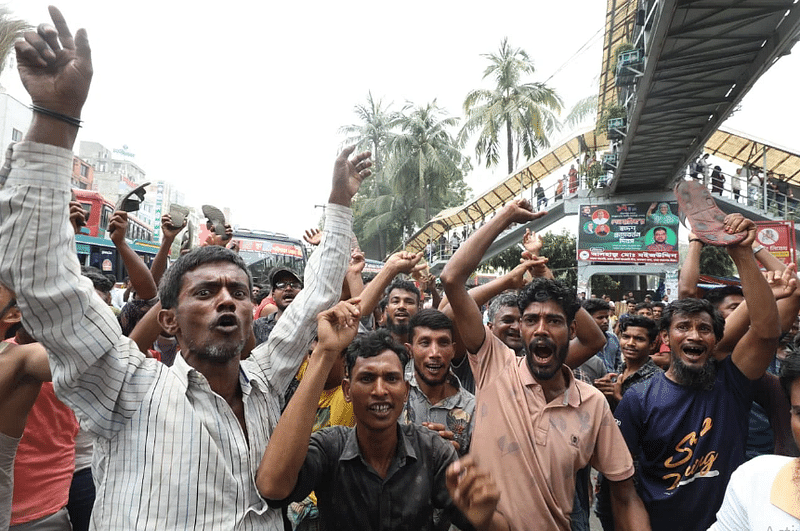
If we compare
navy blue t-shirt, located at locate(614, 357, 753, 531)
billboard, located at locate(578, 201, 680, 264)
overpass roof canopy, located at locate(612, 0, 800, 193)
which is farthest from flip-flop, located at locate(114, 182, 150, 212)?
A: billboard, located at locate(578, 201, 680, 264)

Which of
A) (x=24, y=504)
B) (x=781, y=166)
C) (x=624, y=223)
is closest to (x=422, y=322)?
(x=24, y=504)

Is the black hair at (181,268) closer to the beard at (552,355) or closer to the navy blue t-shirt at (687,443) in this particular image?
the beard at (552,355)

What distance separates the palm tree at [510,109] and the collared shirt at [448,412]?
24025 mm

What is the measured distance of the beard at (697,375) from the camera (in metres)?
2.46

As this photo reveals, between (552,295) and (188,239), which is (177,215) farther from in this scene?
(552,295)

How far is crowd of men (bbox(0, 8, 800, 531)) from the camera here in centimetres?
134

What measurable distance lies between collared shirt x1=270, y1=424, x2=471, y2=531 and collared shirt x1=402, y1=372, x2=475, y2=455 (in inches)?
32.2

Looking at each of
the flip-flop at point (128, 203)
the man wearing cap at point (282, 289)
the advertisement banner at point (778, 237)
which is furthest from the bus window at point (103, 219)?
the advertisement banner at point (778, 237)

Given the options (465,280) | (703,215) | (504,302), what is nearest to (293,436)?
(465,280)

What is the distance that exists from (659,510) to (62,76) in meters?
2.73

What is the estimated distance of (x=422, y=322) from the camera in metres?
3.00

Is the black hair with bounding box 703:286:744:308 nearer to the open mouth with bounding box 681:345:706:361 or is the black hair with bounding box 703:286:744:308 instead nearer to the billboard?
the open mouth with bounding box 681:345:706:361

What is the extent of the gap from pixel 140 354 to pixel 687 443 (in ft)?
7.42

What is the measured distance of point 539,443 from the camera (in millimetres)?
2152
